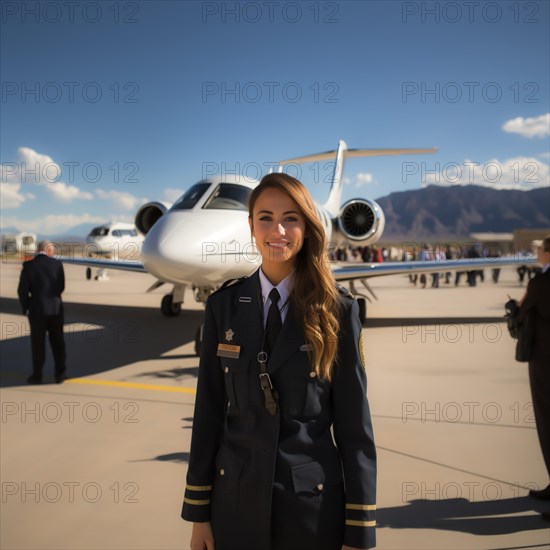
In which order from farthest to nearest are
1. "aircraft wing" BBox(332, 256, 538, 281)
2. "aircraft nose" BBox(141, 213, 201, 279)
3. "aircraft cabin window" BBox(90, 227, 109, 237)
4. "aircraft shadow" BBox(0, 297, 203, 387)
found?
"aircraft cabin window" BBox(90, 227, 109, 237) → "aircraft wing" BBox(332, 256, 538, 281) → "aircraft shadow" BBox(0, 297, 203, 387) → "aircraft nose" BBox(141, 213, 201, 279)

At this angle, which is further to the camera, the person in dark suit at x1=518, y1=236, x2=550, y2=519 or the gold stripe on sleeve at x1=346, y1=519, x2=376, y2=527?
the person in dark suit at x1=518, y1=236, x2=550, y2=519

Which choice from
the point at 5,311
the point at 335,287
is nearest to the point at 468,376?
the point at 335,287

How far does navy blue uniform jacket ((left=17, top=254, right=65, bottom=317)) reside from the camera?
6.28 m

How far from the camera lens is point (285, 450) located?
1.61 meters

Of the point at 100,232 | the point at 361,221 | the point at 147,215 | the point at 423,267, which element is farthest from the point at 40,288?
the point at 100,232

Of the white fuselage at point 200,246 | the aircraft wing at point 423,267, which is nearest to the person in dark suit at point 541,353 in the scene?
the white fuselage at point 200,246

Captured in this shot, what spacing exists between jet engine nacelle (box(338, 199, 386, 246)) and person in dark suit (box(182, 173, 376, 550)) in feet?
42.5

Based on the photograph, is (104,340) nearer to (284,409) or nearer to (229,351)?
(229,351)

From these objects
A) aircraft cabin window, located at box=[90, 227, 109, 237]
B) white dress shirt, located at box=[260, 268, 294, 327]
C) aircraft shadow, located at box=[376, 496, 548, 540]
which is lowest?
aircraft shadow, located at box=[376, 496, 548, 540]

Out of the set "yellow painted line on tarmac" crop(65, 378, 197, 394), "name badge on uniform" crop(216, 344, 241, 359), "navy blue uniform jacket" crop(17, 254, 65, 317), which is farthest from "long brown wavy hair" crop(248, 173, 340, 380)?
"navy blue uniform jacket" crop(17, 254, 65, 317)

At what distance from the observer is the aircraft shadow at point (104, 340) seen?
7.22 metres

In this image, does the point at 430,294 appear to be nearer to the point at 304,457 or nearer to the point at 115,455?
the point at 115,455

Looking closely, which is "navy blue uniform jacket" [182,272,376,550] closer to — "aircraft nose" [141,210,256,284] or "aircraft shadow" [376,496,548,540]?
"aircraft shadow" [376,496,548,540]

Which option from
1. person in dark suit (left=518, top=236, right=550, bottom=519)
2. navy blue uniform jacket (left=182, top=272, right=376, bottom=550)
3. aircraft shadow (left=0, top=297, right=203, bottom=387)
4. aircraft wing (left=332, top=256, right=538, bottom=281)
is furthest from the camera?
aircraft wing (left=332, top=256, right=538, bottom=281)
